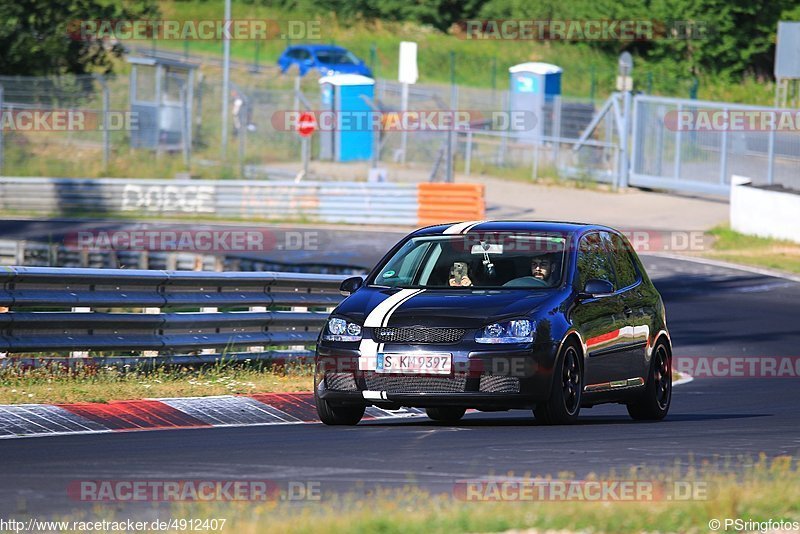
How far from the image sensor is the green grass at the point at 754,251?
26500 mm

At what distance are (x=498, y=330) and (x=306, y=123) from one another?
87.4 feet

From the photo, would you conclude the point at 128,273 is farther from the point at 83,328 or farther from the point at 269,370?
the point at 269,370

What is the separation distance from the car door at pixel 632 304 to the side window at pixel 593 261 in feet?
0.44

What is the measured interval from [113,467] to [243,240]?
21.4m

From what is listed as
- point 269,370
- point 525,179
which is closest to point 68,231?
point 525,179

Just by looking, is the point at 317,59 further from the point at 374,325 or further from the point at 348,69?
the point at 374,325

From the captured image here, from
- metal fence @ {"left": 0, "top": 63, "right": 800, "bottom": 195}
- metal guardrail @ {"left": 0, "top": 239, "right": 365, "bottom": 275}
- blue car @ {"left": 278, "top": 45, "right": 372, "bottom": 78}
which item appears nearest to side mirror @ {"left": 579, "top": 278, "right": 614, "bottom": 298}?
metal guardrail @ {"left": 0, "top": 239, "right": 365, "bottom": 275}

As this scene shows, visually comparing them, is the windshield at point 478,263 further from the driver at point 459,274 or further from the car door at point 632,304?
the car door at point 632,304

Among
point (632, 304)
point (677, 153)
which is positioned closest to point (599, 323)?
point (632, 304)

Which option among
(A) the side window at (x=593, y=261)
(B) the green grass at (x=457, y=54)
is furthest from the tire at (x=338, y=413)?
(B) the green grass at (x=457, y=54)

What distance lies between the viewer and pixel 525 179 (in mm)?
40188

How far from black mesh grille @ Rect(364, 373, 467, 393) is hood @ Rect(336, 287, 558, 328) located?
13.5 inches

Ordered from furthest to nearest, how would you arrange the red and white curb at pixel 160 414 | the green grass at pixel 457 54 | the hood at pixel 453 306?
the green grass at pixel 457 54 → the red and white curb at pixel 160 414 → the hood at pixel 453 306

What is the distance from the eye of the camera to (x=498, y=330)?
9781 millimetres
